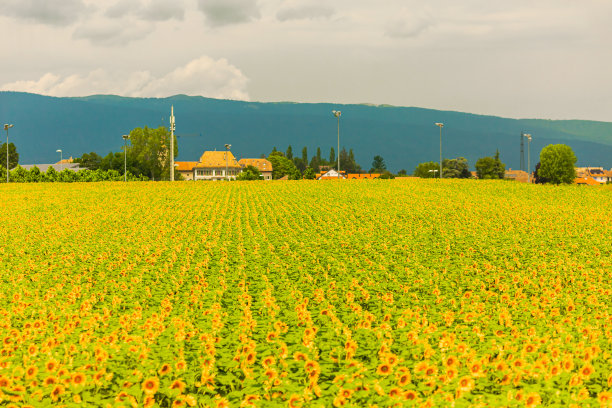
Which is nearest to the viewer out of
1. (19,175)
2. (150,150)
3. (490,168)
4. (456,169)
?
(19,175)

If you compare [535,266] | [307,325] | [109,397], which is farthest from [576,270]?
[109,397]

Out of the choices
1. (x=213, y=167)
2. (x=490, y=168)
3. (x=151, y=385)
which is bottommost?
(x=151, y=385)

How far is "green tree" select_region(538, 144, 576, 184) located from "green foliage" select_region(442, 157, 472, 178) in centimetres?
2669

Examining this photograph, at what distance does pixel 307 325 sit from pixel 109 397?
3328mm

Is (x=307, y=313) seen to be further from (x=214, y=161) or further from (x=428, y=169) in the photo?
(x=214, y=161)

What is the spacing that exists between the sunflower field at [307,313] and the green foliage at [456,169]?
4420 inches

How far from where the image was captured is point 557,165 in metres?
108

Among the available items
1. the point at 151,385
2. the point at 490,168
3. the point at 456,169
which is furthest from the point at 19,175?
the point at 490,168

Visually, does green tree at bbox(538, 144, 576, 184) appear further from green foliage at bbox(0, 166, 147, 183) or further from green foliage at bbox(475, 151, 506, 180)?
green foliage at bbox(0, 166, 147, 183)

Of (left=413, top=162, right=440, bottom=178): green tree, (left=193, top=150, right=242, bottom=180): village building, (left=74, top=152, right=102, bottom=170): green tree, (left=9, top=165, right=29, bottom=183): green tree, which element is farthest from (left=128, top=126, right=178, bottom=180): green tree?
(left=413, top=162, right=440, bottom=178): green tree

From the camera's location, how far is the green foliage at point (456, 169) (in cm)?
13662

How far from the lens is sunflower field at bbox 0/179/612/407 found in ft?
19.6

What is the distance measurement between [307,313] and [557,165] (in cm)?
11077

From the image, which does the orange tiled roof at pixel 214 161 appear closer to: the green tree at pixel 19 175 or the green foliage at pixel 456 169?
the green foliage at pixel 456 169
